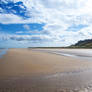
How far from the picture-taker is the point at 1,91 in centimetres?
479

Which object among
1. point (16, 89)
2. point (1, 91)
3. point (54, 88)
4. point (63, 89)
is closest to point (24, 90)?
point (16, 89)

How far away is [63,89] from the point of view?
5.07 metres

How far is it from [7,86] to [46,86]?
2.03 metres

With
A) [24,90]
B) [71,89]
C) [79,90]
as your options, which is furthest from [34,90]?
[79,90]

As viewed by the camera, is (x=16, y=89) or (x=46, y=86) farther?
(x=46, y=86)

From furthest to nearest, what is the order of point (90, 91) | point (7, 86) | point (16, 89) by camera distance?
point (7, 86) → point (16, 89) → point (90, 91)

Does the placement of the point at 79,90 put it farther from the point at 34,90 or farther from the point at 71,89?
the point at 34,90

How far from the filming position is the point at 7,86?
5.38 metres

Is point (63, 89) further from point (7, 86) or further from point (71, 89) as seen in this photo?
point (7, 86)

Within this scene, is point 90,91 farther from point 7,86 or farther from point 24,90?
point 7,86

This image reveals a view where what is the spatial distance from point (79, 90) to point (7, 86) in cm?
362

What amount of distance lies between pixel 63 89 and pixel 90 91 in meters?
1.22

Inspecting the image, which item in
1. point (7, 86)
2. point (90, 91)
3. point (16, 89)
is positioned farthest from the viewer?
point (7, 86)

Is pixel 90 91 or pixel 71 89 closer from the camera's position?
pixel 90 91
